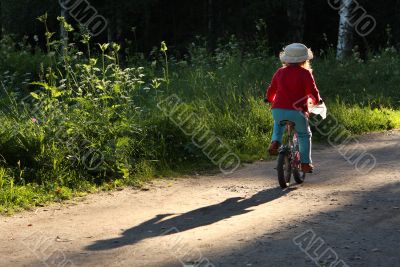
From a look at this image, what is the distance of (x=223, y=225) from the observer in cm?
650

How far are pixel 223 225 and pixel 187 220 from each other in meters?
0.42

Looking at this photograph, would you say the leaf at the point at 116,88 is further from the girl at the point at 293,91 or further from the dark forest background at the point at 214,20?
the dark forest background at the point at 214,20

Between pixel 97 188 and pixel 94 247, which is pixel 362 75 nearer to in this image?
pixel 97 188

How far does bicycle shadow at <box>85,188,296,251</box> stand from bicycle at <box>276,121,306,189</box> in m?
0.18

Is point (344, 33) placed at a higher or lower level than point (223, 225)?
higher

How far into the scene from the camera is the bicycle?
25.3 ft

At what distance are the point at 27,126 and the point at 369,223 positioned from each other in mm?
4228

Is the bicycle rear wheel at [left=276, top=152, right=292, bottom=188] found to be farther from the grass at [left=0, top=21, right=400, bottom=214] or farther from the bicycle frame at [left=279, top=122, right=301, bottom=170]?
the grass at [left=0, top=21, right=400, bottom=214]

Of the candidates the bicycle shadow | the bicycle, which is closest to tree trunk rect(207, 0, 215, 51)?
the bicycle

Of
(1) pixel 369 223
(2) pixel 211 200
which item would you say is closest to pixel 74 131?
(2) pixel 211 200

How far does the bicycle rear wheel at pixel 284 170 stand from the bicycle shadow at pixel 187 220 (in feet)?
0.38

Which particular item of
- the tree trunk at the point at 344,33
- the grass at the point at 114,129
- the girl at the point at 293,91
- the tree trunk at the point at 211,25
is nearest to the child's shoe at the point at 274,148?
the girl at the point at 293,91

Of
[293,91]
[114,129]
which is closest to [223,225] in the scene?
[293,91]

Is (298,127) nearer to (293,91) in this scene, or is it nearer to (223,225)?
(293,91)
